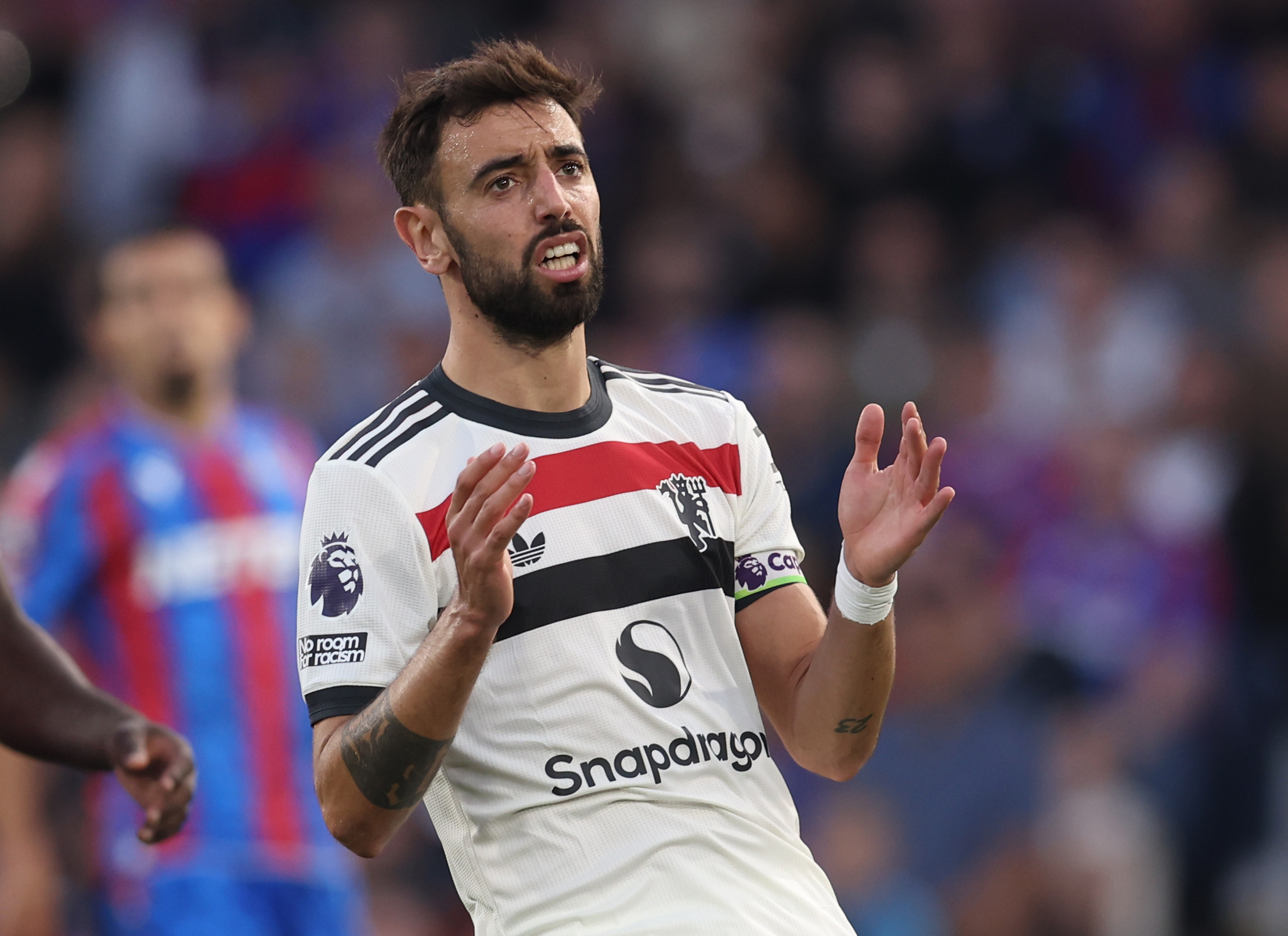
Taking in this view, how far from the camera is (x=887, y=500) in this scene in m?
3.41

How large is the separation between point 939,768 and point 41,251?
245 inches

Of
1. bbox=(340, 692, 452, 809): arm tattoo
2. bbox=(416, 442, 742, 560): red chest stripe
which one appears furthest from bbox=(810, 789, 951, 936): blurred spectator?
bbox=(340, 692, 452, 809): arm tattoo

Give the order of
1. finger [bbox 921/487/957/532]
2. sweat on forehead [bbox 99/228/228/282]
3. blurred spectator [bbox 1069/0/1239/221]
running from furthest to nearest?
blurred spectator [bbox 1069/0/1239/221]
sweat on forehead [bbox 99/228/228/282]
finger [bbox 921/487/957/532]

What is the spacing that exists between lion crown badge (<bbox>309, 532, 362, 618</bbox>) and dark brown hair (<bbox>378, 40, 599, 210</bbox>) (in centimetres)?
74

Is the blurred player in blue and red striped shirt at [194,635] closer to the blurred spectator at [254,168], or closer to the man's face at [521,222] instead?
the man's face at [521,222]

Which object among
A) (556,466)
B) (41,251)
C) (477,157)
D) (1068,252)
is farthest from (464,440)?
(41,251)

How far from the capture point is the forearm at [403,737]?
3.03 metres

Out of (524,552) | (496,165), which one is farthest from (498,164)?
(524,552)

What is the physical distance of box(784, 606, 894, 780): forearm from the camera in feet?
11.2

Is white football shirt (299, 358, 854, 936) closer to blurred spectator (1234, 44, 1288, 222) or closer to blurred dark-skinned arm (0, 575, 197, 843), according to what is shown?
blurred dark-skinned arm (0, 575, 197, 843)

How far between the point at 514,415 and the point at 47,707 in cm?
133

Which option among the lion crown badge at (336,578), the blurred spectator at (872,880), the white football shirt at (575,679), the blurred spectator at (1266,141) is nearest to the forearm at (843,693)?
the white football shirt at (575,679)

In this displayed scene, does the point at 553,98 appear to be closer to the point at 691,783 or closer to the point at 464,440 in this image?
the point at 464,440

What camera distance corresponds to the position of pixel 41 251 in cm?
1052
